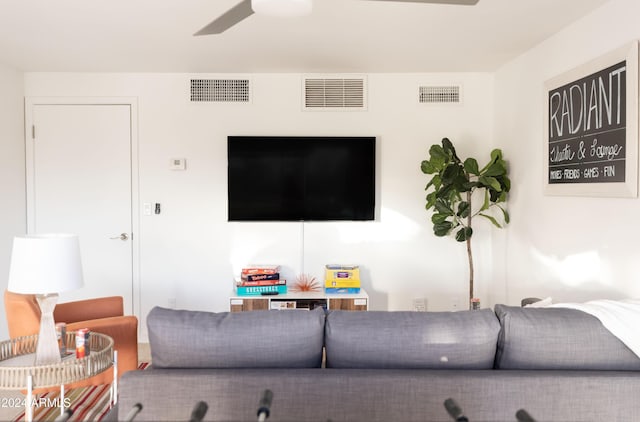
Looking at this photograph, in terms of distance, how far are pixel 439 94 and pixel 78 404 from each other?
12.4 ft

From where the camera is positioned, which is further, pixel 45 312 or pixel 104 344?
pixel 104 344

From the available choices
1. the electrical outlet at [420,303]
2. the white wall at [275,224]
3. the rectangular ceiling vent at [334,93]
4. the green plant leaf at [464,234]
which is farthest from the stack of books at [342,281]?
the rectangular ceiling vent at [334,93]

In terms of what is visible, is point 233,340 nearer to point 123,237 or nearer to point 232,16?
point 232,16

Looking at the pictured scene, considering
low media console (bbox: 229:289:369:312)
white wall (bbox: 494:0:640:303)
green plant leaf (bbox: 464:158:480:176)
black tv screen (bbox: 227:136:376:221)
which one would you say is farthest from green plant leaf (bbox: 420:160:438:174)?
low media console (bbox: 229:289:369:312)

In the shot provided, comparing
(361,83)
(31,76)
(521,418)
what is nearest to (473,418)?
(521,418)

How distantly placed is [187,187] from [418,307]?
242 cm

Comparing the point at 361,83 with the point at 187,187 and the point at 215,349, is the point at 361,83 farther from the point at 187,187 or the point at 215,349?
the point at 215,349

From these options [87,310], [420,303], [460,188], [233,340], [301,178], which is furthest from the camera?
[420,303]

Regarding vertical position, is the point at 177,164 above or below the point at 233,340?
above

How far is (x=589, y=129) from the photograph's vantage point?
2844 millimetres

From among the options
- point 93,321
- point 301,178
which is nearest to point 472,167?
point 301,178

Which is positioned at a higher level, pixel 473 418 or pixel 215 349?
pixel 215 349

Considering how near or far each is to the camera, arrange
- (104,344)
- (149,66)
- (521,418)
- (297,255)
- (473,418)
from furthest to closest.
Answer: (297,255) < (149,66) < (104,344) < (473,418) < (521,418)

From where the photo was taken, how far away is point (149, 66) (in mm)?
4148
